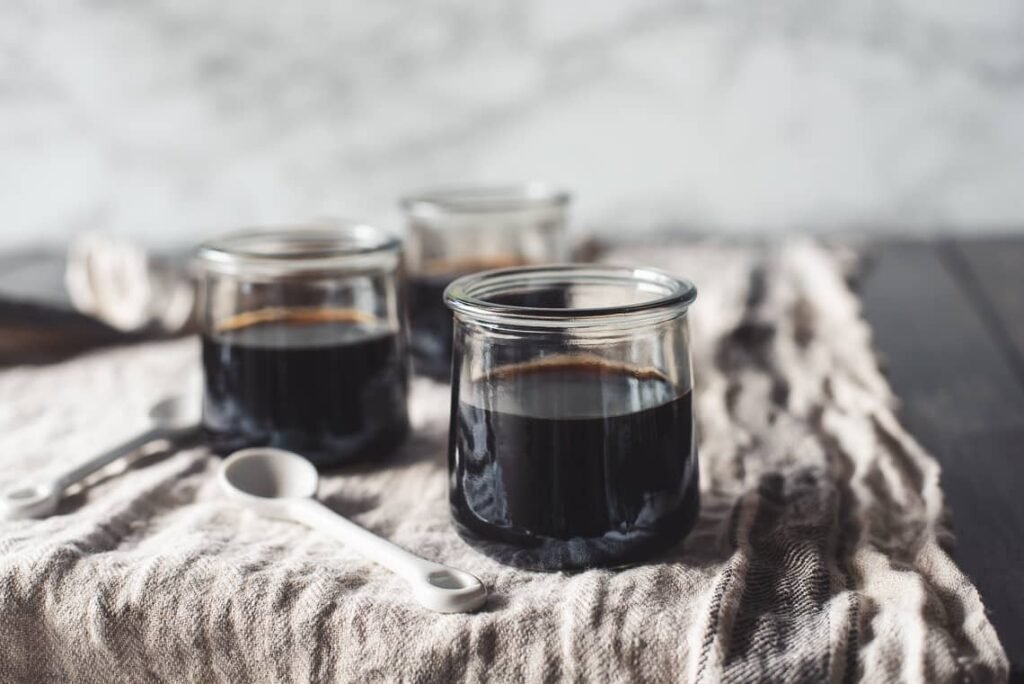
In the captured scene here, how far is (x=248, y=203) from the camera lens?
1666 millimetres

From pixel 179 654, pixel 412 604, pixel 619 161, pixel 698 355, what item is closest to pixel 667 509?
pixel 412 604

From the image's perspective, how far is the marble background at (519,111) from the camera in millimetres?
1563

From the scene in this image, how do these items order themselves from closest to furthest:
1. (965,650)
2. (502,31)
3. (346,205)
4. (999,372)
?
(965,650) < (999,372) < (502,31) < (346,205)

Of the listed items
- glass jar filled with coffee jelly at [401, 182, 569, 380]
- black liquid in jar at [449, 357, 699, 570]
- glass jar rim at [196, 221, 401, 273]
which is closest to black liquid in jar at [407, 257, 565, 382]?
glass jar filled with coffee jelly at [401, 182, 569, 380]

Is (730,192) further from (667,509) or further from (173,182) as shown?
(667,509)

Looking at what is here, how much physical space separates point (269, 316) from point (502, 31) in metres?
0.94

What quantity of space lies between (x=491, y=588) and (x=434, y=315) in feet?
1.37

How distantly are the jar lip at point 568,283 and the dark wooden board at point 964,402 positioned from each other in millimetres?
213

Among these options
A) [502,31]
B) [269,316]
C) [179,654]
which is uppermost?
[502,31]

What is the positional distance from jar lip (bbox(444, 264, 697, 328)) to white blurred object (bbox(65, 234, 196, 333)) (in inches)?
23.8

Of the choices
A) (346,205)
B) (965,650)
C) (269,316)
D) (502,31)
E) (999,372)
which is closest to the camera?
(965,650)

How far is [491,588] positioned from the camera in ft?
1.84

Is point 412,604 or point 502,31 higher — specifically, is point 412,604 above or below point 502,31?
below

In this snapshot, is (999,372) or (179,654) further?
(999,372)
